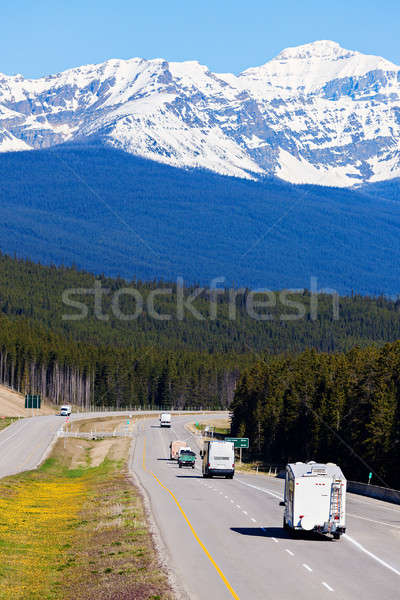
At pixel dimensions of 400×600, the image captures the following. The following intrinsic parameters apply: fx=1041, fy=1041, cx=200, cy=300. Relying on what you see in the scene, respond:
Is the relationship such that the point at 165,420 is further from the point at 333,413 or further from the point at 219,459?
the point at 219,459

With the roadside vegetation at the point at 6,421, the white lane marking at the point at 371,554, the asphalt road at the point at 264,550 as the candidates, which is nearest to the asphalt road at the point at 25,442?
the roadside vegetation at the point at 6,421

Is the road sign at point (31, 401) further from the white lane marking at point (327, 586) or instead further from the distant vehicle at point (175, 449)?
the white lane marking at point (327, 586)

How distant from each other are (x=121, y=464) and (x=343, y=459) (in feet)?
66.2

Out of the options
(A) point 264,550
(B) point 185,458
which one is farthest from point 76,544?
(B) point 185,458

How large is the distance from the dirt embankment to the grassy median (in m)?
101

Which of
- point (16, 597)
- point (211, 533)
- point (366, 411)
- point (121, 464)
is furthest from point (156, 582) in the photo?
point (121, 464)

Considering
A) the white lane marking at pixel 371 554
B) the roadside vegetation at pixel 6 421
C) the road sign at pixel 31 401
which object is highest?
the road sign at pixel 31 401

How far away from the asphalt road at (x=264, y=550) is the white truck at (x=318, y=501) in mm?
737

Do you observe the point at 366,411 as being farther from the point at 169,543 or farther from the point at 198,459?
the point at 169,543

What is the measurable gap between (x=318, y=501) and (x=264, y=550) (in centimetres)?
327

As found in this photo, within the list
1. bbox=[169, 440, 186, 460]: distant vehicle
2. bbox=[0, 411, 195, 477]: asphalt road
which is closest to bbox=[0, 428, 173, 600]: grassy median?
bbox=[0, 411, 195, 477]: asphalt road

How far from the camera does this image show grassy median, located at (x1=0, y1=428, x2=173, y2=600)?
1174 inches

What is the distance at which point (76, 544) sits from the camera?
1537 inches

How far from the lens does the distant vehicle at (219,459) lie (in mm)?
76412
